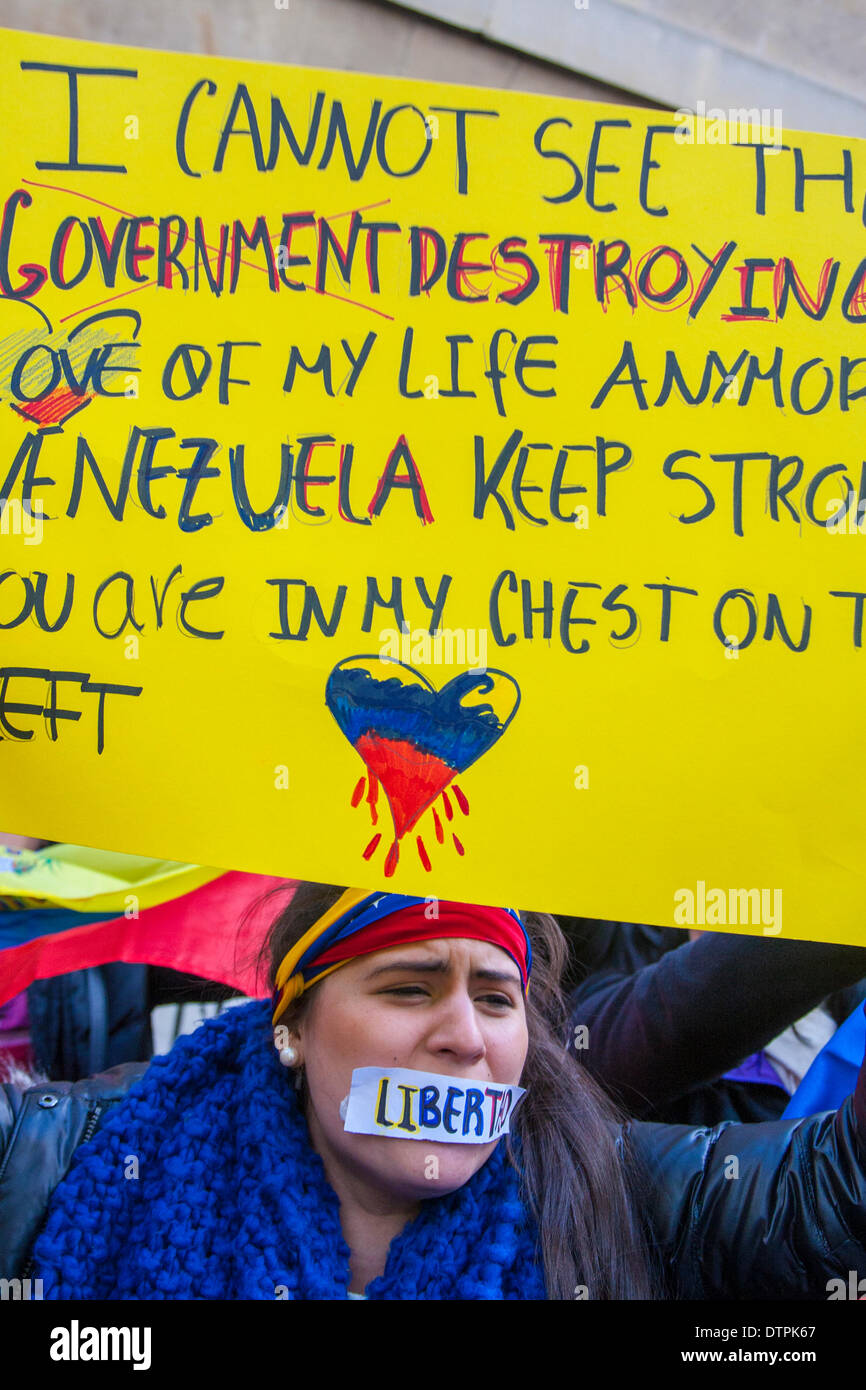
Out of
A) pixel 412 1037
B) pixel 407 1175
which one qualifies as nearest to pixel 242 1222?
pixel 407 1175

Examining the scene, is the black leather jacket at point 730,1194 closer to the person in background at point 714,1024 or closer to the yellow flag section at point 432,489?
the person in background at point 714,1024

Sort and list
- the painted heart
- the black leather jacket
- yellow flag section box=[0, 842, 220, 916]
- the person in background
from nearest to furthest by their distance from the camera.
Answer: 1. the painted heart
2. the black leather jacket
3. the person in background
4. yellow flag section box=[0, 842, 220, 916]

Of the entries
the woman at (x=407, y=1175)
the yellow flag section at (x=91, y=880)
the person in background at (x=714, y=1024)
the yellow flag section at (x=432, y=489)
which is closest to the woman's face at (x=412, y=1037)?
the woman at (x=407, y=1175)

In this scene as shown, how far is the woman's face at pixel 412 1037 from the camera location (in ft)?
5.38

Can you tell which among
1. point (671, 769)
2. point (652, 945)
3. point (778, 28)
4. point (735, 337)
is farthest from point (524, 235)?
point (778, 28)

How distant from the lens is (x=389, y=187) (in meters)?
1.69

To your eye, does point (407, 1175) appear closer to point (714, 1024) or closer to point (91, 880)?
point (714, 1024)

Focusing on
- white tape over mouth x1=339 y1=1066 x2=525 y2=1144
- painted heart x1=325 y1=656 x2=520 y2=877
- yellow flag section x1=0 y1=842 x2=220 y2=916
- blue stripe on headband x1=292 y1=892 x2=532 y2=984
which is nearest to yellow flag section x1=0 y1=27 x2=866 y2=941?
painted heart x1=325 y1=656 x2=520 y2=877

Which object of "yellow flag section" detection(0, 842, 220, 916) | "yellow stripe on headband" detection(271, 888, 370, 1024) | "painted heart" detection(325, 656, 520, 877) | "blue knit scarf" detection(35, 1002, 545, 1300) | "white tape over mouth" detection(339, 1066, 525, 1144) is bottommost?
"blue knit scarf" detection(35, 1002, 545, 1300)

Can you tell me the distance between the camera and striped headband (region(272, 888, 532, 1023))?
1.71m

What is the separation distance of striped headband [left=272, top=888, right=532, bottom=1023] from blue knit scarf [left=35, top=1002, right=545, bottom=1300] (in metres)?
0.17

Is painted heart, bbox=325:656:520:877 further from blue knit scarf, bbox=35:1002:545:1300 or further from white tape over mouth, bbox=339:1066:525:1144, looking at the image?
blue knit scarf, bbox=35:1002:545:1300

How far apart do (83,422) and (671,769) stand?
2.99ft

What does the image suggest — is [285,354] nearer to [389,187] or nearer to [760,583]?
[389,187]
